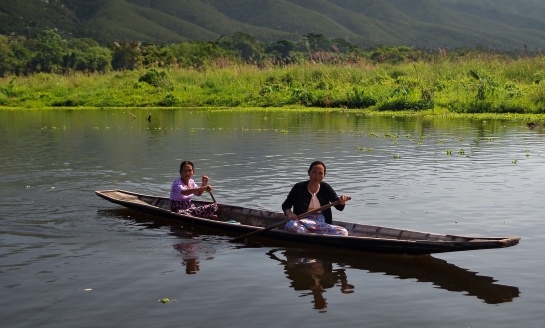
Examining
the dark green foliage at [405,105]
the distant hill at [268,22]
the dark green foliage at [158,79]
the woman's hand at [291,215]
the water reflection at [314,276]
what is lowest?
the water reflection at [314,276]

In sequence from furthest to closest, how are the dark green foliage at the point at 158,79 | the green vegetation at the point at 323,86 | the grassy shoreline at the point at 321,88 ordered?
1. the dark green foliage at the point at 158,79
2. the green vegetation at the point at 323,86
3. the grassy shoreline at the point at 321,88

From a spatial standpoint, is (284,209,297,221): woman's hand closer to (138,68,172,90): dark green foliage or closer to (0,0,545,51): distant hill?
(138,68,172,90): dark green foliage

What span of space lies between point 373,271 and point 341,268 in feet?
1.21

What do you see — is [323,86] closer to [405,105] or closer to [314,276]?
[405,105]

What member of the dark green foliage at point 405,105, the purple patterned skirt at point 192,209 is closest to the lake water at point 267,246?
the purple patterned skirt at point 192,209

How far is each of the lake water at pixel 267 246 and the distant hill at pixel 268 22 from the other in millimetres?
94287

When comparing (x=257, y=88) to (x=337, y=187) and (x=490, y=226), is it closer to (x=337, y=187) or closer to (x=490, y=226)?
(x=337, y=187)

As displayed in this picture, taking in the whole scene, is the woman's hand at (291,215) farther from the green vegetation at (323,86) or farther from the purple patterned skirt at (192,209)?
the green vegetation at (323,86)

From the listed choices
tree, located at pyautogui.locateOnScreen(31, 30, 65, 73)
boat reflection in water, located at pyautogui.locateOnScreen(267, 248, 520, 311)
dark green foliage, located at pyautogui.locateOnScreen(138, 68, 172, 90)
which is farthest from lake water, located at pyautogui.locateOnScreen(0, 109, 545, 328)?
tree, located at pyautogui.locateOnScreen(31, 30, 65, 73)

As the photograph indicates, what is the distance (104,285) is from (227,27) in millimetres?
136717

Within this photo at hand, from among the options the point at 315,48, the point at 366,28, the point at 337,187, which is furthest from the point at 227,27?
the point at 337,187

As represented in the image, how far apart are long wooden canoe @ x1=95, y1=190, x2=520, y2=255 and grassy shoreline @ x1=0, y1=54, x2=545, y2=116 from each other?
1806cm

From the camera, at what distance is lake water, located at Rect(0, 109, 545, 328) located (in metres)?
7.80

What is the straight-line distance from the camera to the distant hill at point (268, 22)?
117938mm
